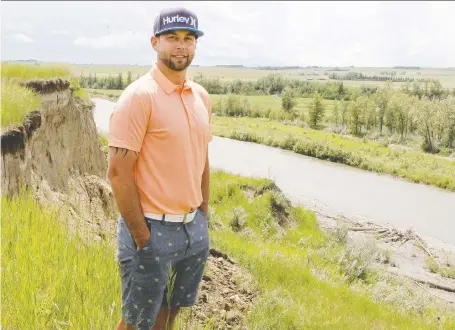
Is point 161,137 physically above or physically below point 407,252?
above

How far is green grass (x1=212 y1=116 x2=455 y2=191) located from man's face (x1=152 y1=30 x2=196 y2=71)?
37.2m

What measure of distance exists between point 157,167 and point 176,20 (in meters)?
0.95

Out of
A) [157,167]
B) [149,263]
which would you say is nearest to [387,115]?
[157,167]

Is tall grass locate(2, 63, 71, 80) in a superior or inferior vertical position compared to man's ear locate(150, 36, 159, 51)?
inferior

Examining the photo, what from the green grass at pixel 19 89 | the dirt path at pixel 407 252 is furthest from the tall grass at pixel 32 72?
the dirt path at pixel 407 252

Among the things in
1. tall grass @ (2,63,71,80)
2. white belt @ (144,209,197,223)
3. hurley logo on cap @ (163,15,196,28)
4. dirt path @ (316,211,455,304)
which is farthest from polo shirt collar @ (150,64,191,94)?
dirt path @ (316,211,455,304)

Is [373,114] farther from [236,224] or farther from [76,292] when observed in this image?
[76,292]

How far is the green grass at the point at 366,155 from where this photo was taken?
125 ft

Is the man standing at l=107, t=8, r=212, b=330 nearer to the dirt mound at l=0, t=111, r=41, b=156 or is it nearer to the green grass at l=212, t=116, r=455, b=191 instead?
the dirt mound at l=0, t=111, r=41, b=156

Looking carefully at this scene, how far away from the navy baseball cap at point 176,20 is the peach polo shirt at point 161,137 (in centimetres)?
28

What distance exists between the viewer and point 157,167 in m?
2.82

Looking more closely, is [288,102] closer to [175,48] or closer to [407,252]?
[407,252]

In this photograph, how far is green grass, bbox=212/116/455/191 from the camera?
125ft

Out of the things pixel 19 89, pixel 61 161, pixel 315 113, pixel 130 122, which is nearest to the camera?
pixel 130 122
